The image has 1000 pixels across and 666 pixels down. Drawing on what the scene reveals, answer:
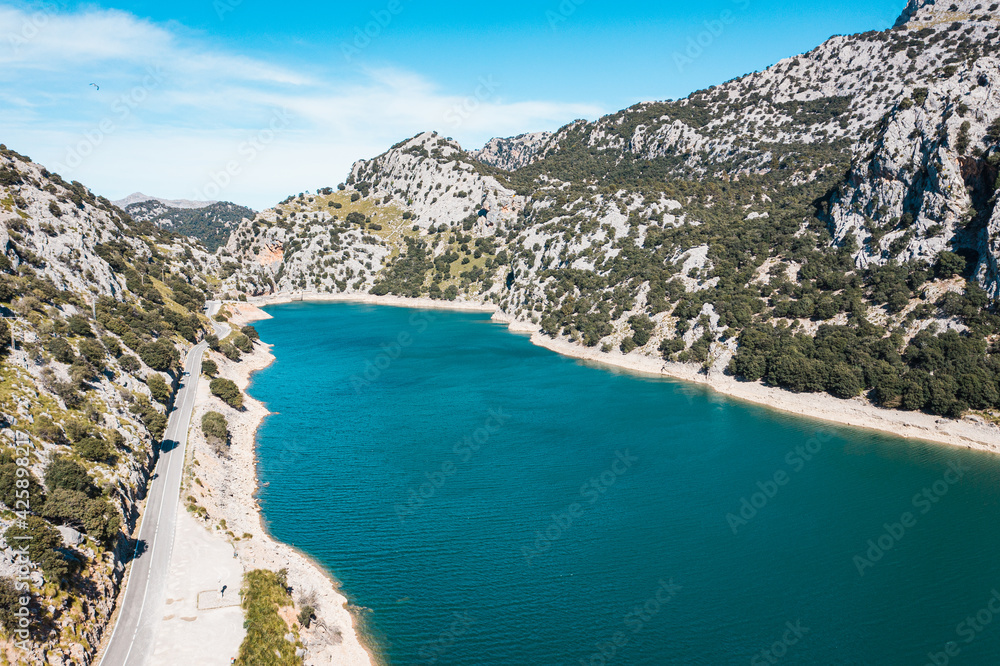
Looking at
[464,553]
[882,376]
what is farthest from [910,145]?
[464,553]

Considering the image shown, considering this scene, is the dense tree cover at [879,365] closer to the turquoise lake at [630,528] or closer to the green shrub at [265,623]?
the turquoise lake at [630,528]

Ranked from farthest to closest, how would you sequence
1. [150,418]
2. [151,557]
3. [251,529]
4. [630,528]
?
[150,418] → [630,528] → [251,529] → [151,557]

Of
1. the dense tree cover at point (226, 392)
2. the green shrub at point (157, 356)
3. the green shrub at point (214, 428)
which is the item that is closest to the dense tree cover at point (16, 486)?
the green shrub at point (214, 428)

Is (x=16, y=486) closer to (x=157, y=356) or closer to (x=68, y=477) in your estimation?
(x=68, y=477)

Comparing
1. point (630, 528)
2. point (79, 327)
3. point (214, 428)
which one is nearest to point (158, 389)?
point (214, 428)

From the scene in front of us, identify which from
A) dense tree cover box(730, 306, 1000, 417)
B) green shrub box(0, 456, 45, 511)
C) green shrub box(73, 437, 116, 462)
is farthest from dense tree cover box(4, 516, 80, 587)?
dense tree cover box(730, 306, 1000, 417)

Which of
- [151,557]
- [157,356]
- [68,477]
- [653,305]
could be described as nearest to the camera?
[68,477]

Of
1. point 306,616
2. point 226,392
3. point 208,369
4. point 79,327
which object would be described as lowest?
point 306,616
